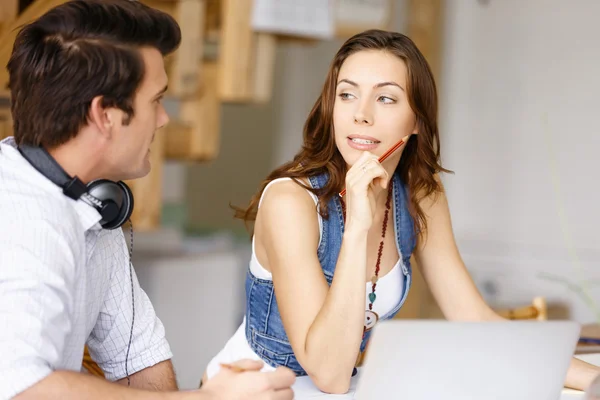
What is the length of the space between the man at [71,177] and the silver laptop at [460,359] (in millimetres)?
143

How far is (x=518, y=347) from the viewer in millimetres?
1176

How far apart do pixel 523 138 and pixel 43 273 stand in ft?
11.4

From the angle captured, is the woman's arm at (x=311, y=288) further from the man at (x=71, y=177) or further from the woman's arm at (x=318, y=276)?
the man at (x=71, y=177)

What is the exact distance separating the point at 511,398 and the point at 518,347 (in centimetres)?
9

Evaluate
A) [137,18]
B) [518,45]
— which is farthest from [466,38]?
[137,18]

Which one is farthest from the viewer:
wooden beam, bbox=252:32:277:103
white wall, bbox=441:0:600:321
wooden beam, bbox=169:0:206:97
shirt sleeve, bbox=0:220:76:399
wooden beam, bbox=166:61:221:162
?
white wall, bbox=441:0:600:321

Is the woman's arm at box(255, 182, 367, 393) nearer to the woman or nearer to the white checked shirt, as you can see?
the woman

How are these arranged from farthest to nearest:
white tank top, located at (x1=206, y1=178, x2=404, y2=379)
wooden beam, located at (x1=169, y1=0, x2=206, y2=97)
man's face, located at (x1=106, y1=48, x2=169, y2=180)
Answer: wooden beam, located at (x1=169, y1=0, x2=206, y2=97) < white tank top, located at (x1=206, y1=178, x2=404, y2=379) < man's face, located at (x1=106, y1=48, x2=169, y2=180)

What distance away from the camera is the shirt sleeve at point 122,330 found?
1484mm

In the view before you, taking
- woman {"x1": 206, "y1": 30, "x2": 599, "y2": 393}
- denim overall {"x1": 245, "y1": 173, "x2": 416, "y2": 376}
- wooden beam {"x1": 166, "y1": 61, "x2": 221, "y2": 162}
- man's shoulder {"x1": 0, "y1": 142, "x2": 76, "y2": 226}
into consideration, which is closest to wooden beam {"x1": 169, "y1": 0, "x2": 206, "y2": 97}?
wooden beam {"x1": 166, "y1": 61, "x2": 221, "y2": 162}

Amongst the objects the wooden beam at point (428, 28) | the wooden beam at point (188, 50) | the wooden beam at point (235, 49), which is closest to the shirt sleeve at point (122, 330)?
the wooden beam at point (188, 50)

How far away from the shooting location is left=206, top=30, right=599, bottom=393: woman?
61.4 inches

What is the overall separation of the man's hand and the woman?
14.8 inches

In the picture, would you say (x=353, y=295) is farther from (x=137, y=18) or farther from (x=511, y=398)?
(x=137, y=18)
